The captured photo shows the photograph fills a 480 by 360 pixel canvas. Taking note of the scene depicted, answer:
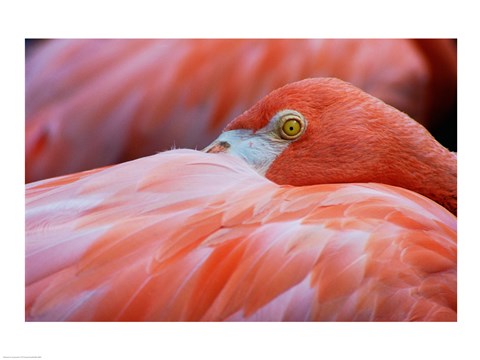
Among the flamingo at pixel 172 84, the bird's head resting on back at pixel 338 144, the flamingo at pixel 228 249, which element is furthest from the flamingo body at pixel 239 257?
the flamingo at pixel 172 84

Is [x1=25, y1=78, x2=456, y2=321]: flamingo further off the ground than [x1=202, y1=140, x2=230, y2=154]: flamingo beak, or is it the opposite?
[x1=202, y1=140, x2=230, y2=154]: flamingo beak

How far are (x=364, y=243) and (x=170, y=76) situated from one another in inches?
37.2

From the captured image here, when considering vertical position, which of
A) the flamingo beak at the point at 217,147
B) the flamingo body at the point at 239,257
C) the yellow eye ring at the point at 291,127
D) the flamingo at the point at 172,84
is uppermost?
the flamingo at the point at 172,84

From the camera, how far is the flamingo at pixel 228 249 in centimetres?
165

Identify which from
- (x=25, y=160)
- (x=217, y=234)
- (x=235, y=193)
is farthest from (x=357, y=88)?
(x=25, y=160)

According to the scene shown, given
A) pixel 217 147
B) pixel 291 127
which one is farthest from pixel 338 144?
pixel 217 147

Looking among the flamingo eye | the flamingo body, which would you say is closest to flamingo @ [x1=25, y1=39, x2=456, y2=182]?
the flamingo eye

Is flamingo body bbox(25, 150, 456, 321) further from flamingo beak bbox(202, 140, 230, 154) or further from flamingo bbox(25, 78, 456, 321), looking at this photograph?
flamingo beak bbox(202, 140, 230, 154)

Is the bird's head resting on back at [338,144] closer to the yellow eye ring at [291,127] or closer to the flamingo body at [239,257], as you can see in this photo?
the yellow eye ring at [291,127]

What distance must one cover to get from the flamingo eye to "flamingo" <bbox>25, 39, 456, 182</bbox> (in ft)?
0.59

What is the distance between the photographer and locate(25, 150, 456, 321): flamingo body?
1647 mm
